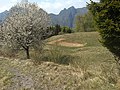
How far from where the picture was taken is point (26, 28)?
31.5 metres

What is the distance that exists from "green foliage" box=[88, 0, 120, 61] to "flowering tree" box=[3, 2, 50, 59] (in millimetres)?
17253

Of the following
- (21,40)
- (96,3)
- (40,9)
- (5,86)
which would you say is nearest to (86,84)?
(5,86)

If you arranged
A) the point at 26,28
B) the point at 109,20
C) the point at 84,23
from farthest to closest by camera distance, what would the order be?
the point at 84,23 → the point at 26,28 → the point at 109,20

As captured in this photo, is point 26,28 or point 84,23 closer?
point 26,28

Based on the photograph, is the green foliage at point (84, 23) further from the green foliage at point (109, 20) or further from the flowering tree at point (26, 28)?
the green foliage at point (109, 20)

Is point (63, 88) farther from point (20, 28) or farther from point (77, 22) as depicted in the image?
point (77, 22)

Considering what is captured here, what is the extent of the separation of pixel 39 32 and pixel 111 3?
20.3 meters

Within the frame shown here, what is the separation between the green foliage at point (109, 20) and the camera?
41.8ft

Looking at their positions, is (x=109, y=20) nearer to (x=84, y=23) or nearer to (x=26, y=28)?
(x=26, y=28)

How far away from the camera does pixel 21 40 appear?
31328 mm

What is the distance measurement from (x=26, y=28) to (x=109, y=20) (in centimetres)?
1949

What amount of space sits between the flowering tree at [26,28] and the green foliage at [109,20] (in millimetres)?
17253

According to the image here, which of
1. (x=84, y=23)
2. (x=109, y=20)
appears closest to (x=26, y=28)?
(x=109, y=20)

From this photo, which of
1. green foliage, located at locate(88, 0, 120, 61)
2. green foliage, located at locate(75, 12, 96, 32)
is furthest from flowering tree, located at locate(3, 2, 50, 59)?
green foliage, located at locate(75, 12, 96, 32)
